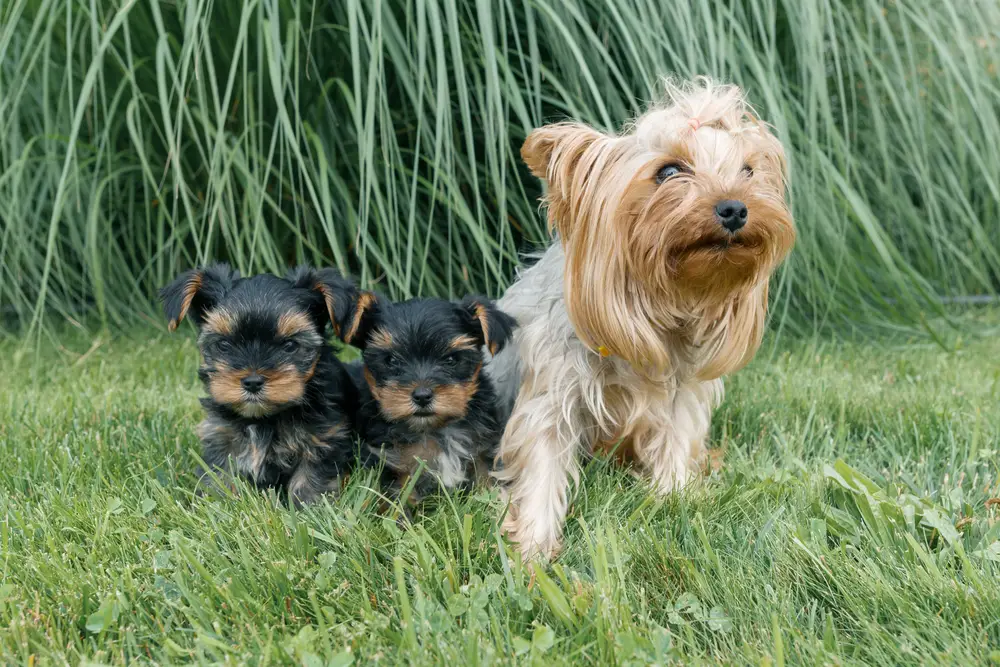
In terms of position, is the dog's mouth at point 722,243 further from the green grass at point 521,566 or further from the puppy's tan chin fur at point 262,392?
the puppy's tan chin fur at point 262,392

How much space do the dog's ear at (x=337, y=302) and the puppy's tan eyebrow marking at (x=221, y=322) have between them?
0.28m

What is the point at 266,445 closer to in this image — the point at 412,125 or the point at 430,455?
the point at 430,455

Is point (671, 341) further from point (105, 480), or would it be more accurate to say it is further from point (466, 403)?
point (105, 480)

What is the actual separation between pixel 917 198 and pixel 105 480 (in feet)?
17.4

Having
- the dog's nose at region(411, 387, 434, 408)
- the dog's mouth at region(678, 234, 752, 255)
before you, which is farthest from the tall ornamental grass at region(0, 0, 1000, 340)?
the dog's mouth at region(678, 234, 752, 255)

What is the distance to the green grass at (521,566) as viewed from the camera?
187 centimetres

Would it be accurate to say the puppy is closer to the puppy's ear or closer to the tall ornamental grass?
the puppy's ear

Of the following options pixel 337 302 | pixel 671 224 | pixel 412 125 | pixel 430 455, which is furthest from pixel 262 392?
pixel 412 125

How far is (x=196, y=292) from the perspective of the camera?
267 centimetres

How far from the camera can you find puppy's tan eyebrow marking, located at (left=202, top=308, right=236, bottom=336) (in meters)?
2.51

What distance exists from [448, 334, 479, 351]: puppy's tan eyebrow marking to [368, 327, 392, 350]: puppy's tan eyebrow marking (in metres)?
0.19

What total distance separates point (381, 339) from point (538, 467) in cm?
64

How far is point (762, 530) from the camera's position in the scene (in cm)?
231

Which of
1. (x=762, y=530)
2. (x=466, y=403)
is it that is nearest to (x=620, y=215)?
(x=466, y=403)
